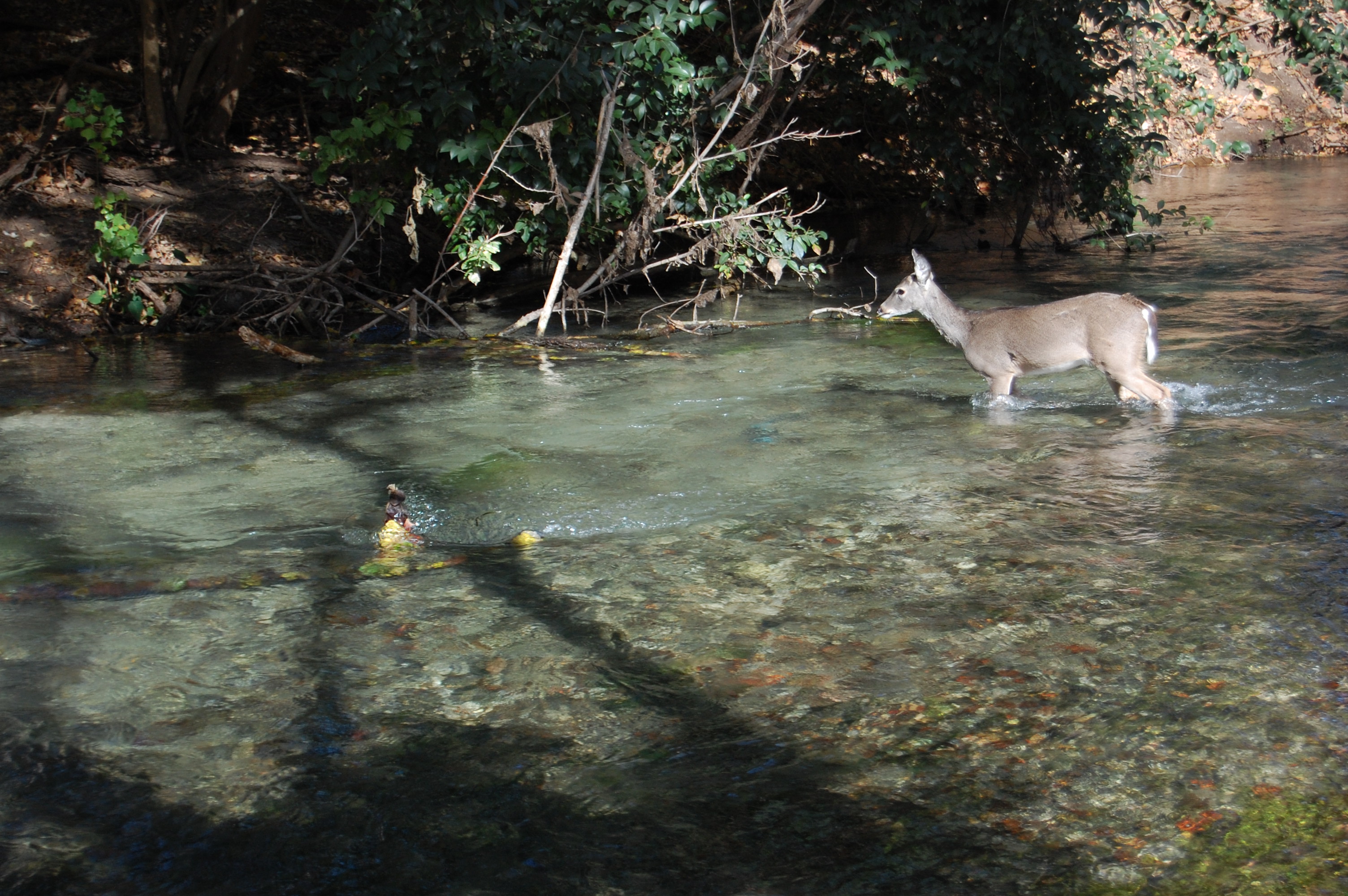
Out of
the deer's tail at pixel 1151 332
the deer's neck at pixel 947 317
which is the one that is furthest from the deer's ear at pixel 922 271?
the deer's tail at pixel 1151 332

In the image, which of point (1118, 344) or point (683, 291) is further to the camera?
point (683, 291)

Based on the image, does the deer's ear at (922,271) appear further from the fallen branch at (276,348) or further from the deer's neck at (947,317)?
the fallen branch at (276,348)

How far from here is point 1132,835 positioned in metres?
3.72

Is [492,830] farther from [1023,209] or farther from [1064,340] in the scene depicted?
[1023,209]

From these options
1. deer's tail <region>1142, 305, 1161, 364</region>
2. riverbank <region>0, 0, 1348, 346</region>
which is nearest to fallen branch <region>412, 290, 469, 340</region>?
riverbank <region>0, 0, 1348, 346</region>

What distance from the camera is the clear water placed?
12.4 ft

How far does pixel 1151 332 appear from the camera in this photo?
8922 mm

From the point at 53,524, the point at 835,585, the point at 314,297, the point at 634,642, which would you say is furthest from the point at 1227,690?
the point at 314,297

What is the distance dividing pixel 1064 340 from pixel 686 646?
17.3 feet

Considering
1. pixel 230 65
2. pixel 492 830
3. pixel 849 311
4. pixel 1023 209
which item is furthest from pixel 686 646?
pixel 230 65

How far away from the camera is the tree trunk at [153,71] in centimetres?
1666

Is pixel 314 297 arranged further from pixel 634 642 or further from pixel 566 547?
pixel 634 642

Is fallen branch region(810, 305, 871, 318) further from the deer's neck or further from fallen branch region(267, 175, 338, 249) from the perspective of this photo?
fallen branch region(267, 175, 338, 249)

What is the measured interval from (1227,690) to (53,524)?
20.4ft
